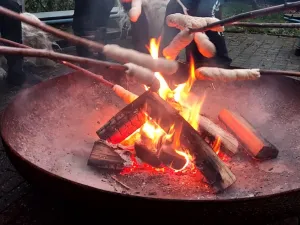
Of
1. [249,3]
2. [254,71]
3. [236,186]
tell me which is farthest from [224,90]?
[249,3]

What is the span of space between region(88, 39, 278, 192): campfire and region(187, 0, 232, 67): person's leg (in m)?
2.18

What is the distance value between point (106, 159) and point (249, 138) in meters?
1.19

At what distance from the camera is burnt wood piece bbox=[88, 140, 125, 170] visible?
2.57 meters

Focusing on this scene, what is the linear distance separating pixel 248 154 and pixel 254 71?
753 mm

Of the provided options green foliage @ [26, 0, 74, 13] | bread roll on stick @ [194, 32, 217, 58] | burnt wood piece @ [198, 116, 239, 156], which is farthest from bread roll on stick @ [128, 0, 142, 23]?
green foliage @ [26, 0, 74, 13]

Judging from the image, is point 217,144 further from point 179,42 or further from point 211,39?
point 211,39

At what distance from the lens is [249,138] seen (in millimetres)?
2926

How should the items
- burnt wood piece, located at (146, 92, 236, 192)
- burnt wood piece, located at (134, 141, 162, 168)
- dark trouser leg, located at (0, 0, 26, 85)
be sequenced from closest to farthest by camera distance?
burnt wood piece, located at (146, 92, 236, 192) < burnt wood piece, located at (134, 141, 162, 168) < dark trouser leg, located at (0, 0, 26, 85)

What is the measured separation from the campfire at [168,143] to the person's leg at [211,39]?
218cm

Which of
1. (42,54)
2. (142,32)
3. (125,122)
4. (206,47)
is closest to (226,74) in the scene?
(206,47)

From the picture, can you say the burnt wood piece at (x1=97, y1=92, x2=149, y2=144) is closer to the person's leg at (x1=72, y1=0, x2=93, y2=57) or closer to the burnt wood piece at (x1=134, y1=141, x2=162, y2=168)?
the burnt wood piece at (x1=134, y1=141, x2=162, y2=168)

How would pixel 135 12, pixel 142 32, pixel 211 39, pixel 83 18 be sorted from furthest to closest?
pixel 142 32, pixel 83 18, pixel 211 39, pixel 135 12

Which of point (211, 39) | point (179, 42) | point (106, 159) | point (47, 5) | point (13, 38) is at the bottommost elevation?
point (47, 5)

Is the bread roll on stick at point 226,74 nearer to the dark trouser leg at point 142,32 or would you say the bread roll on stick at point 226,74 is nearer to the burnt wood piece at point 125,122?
the burnt wood piece at point 125,122
